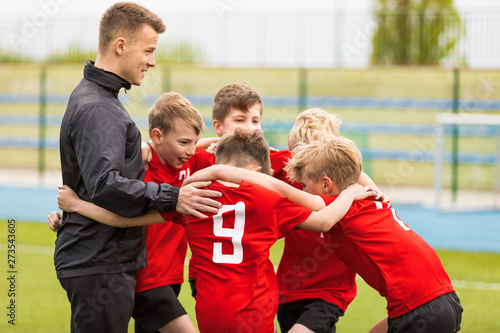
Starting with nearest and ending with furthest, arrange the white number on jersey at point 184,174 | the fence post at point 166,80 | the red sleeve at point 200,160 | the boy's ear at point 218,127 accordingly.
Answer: the white number on jersey at point 184,174
the red sleeve at point 200,160
the boy's ear at point 218,127
the fence post at point 166,80

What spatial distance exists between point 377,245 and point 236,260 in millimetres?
742

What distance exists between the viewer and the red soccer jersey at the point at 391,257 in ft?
10.3

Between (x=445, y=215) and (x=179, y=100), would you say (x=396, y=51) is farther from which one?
(x=179, y=100)

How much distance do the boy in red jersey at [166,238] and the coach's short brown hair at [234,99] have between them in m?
0.45

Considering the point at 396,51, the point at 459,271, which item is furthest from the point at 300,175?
the point at 396,51

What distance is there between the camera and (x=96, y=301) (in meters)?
3.06

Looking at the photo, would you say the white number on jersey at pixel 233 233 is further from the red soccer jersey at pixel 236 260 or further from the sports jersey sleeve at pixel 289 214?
the sports jersey sleeve at pixel 289 214

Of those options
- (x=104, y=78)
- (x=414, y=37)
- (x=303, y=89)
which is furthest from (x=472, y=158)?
(x=104, y=78)

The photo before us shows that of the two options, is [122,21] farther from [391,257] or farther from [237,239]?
[391,257]

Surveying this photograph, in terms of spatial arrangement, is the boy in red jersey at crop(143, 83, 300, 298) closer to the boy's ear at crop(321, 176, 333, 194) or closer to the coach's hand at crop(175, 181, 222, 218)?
the boy's ear at crop(321, 176, 333, 194)

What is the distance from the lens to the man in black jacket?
2.90 meters

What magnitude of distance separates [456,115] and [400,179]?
2.74 m

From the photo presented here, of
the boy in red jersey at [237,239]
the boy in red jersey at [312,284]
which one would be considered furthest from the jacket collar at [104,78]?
the boy in red jersey at [312,284]

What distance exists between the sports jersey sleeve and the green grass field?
2.23m
